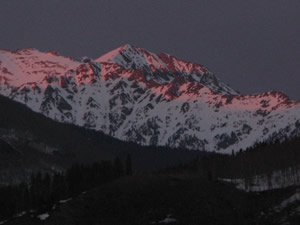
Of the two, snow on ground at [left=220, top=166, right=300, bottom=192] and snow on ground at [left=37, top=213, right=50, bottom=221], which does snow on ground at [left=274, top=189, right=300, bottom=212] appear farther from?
snow on ground at [left=37, top=213, right=50, bottom=221]

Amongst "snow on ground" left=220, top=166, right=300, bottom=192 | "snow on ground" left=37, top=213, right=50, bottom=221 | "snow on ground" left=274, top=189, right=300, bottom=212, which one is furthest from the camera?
"snow on ground" left=220, top=166, right=300, bottom=192

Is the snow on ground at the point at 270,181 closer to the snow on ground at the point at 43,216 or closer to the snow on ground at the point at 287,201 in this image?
the snow on ground at the point at 287,201

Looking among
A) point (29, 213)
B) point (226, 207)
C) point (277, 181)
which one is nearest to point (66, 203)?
point (29, 213)

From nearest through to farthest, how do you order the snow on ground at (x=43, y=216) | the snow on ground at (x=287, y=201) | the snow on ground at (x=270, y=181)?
the snow on ground at (x=287, y=201) < the snow on ground at (x=43, y=216) < the snow on ground at (x=270, y=181)

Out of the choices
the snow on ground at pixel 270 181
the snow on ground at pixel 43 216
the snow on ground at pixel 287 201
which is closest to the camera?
the snow on ground at pixel 287 201

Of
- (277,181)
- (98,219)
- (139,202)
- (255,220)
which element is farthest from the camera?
(277,181)

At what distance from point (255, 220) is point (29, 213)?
49.1 m

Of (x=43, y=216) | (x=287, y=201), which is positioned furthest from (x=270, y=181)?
(x=43, y=216)

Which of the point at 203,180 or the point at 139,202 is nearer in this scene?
the point at 139,202

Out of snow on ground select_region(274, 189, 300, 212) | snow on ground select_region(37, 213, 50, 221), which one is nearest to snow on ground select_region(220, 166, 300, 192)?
snow on ground select_region(274, 189, 300, 212)

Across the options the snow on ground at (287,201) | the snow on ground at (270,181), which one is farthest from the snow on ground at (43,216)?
the snow on ground at (270,181)

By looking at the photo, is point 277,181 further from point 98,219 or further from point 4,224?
point 4,224

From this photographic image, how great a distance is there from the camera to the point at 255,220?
152250mm

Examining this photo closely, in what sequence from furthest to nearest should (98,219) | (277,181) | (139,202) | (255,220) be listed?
1. (277,181)
2. (139,202)
3. (98,219)
4. (255,220)
